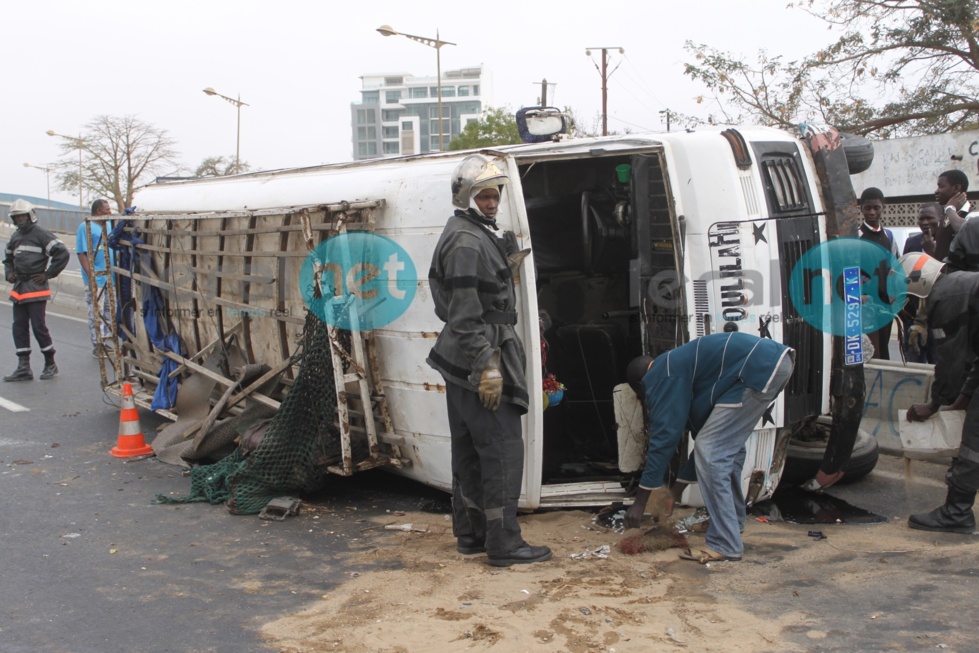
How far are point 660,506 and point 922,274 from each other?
6.95ft

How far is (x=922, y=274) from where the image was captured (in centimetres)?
531

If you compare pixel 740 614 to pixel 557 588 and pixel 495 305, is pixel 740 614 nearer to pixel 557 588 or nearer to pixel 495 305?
pixel 557 588

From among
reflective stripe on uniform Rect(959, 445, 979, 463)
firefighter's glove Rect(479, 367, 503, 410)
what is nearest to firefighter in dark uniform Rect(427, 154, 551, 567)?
firefighter's glove Rect(479, 367, 503, 410)

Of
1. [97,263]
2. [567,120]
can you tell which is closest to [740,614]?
[567,120]

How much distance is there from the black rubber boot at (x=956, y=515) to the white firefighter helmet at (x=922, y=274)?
115cm

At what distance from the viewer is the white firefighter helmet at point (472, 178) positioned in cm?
442

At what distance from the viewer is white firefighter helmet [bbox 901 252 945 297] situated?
208 inches

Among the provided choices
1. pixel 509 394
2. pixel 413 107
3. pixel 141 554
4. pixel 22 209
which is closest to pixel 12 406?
pixel 22 209

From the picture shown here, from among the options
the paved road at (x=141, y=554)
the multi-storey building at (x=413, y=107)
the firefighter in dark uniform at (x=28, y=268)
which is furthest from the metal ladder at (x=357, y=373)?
the multi-storey building at (x=413, y=107)

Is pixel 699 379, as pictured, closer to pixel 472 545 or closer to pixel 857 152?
pixel 472 545

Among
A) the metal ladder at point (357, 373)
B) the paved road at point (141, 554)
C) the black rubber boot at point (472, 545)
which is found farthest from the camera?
the metal ladder at point (357, 373)

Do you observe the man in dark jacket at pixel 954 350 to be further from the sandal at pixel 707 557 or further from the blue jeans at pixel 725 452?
the sandal at pixel 707 557

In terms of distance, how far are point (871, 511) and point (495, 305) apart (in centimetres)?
284

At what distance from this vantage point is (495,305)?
444cm
